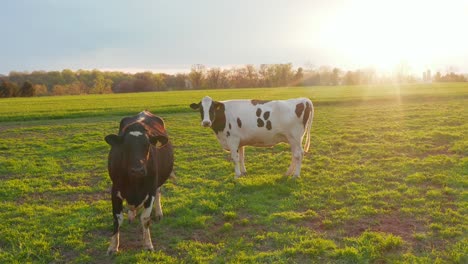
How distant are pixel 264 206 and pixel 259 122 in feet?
10.2

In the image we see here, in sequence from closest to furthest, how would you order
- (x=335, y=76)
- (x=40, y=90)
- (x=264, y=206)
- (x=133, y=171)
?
(x=133, y=171)
(x=264, y=206)
(x=40, y=90)
(x=335, y=76)

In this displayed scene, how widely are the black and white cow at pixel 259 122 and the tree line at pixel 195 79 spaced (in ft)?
321

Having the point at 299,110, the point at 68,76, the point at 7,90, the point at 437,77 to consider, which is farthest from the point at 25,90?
the point at 437,77

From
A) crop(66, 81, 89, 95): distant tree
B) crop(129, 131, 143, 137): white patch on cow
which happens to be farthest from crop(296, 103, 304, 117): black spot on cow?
crop(66, 81, 89, 95): distant tree


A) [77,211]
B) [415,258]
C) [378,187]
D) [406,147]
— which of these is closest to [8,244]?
[77,211]

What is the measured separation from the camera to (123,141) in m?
6.33

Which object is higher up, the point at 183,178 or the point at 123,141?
the point at 123,141

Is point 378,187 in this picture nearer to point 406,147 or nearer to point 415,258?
point 415,258

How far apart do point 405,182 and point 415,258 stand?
4.41 metres

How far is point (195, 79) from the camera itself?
11856cm

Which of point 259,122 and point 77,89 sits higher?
point 77,89

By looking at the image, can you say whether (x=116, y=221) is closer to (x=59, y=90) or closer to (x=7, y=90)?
(x=7, y=90)

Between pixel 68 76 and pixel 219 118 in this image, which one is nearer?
pixel 219 118

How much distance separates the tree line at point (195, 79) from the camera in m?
110
